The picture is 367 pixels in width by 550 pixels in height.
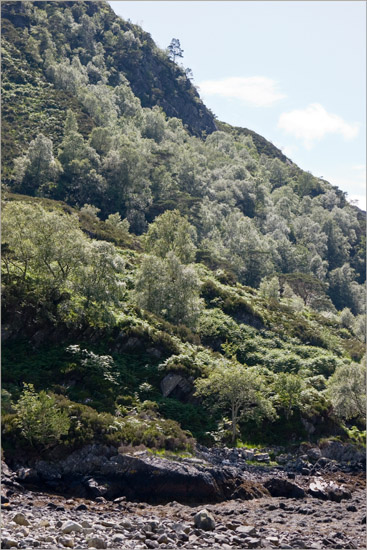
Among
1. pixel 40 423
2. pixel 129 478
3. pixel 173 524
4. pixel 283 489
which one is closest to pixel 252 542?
pixel 173 524

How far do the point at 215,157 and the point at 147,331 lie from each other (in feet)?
482

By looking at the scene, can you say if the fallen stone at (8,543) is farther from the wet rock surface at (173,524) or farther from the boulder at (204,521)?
the boulder at (204,521)

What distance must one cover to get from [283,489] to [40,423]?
14796 millimetres

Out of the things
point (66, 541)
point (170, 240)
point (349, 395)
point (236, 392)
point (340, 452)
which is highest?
point (170, 240)

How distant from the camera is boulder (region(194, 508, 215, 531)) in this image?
1037 inches

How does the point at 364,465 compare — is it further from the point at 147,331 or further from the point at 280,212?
the point at 280,212

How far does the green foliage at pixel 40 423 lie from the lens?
104ft

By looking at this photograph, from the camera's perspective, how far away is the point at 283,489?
117ft

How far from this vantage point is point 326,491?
36.3 meters

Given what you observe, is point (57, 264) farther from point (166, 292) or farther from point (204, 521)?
point (204, 521)

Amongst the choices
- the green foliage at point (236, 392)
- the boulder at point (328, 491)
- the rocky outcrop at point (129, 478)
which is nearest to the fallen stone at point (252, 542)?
the rocky outcrop at point (129, 478)

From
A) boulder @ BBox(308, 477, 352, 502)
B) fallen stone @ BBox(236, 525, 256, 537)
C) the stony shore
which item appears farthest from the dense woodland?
fallen stone @ BBox(236, 525, 256, 537)

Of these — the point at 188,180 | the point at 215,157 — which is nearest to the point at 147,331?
the point at 188,180

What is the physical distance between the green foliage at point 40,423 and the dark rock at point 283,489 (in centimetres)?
1271
